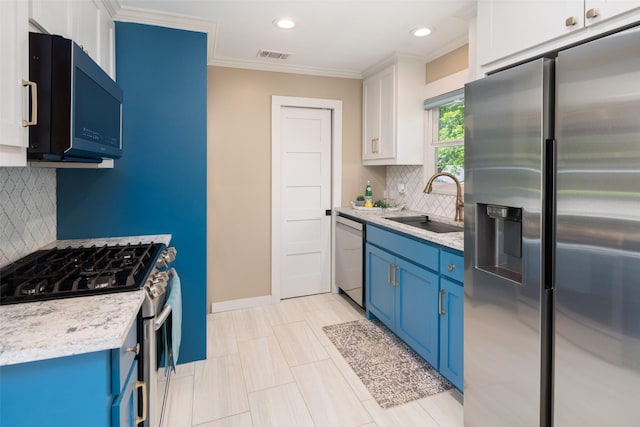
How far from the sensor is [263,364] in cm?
256

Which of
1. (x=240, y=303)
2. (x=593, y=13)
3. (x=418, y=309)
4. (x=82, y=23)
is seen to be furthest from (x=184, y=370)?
(x=593, y=13)

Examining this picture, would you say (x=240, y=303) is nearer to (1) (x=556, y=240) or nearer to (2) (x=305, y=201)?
(2) (x=305, y=201)

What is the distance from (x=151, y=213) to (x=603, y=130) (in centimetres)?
242

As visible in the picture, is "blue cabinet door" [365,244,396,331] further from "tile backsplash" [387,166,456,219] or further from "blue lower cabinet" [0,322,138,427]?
"blue lower cabinet" [0,322,138,427]

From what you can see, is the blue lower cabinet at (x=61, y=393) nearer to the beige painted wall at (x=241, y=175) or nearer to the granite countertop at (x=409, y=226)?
the granite countertop at (x=409, y=226)

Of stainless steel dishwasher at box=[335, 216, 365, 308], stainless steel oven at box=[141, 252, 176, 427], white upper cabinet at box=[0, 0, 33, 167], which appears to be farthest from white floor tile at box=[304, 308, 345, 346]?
white upper cabinet at box=[0, 0, 33, 167]

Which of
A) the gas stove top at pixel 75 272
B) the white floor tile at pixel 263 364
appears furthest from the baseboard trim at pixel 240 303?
the gas stove top at pixel 75 272

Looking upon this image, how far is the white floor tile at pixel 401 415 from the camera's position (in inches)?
76.7

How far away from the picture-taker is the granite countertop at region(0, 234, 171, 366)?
92cm

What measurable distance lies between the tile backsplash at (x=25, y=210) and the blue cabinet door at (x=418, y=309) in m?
2.26

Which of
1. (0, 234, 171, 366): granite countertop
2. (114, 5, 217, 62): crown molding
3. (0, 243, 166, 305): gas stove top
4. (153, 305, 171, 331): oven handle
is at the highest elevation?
(114, 5, 217, 62): crown molding

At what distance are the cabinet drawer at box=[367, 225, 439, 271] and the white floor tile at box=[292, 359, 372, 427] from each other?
0.95 meters

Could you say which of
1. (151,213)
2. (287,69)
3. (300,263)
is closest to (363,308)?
(300,263)

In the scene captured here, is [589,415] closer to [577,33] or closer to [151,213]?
[577,33]
